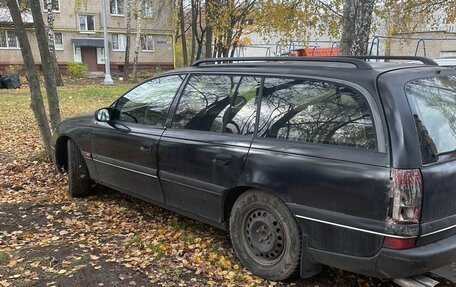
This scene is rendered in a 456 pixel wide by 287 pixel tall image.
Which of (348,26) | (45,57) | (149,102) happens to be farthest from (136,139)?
(348,26)

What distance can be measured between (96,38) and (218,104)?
36.0 meters

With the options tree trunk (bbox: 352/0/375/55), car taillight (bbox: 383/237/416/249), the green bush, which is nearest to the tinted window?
car taillight (bbox: 383/237/416/249)

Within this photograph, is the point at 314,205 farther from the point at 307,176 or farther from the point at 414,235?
the point at 414,235

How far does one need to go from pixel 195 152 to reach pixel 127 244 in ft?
3.69

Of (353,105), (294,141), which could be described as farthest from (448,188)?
(294,141)

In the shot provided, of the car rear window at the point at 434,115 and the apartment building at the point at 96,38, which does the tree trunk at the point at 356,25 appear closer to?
the car rear window at the point at 434,115

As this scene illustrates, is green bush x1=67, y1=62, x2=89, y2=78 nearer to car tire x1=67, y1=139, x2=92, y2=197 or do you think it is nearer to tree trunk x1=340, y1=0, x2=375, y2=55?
tree trunk x1=340, y1=0, x2=375, y2=55

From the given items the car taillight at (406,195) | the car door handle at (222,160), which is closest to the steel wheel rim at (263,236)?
the car door handle at (222,160)

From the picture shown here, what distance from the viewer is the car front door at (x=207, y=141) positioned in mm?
3635

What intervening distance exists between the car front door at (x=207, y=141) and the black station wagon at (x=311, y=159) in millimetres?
11

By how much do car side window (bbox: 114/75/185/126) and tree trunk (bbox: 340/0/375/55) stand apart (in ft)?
11.8

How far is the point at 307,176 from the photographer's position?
3.10 meters

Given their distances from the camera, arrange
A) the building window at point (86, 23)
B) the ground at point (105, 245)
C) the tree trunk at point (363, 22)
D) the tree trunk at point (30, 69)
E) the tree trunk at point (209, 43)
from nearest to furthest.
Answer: the ground at point (105, 245) → the tree trunk at point (30, 69) → the tree trunk at point (363, 22) → the tree trunk at point (209, 43) → the building window at point (86, 23)

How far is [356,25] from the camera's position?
273 inches
